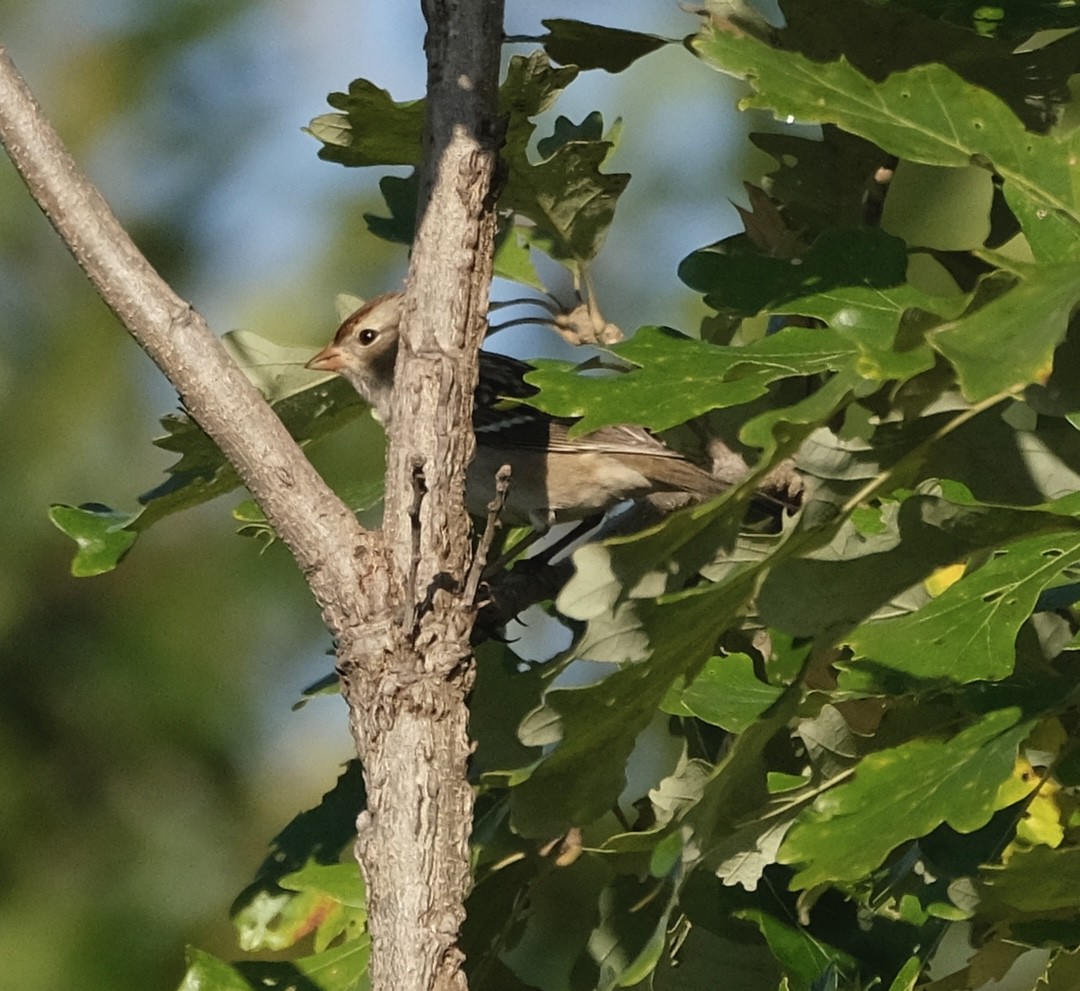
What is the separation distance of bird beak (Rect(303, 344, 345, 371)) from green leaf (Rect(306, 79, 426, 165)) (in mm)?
280

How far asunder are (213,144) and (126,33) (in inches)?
13.4

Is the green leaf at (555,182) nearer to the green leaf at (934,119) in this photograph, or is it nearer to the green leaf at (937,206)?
the green leaf at (934,119)

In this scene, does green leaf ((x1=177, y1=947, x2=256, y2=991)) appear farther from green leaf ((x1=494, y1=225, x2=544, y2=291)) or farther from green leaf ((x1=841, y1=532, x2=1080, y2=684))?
green leaf ((x1=494, y1=225, x2=544, y2=291))

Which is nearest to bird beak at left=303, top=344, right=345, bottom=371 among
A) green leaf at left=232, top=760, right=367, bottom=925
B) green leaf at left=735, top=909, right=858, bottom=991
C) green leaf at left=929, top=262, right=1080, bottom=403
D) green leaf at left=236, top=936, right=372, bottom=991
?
green leaf at left=232, top=760, right=367, bottom=925

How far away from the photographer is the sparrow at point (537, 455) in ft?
10.4

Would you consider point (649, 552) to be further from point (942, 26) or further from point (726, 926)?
point (942, 26)

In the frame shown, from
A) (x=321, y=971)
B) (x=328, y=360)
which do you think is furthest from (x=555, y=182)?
(x=321, y=971)

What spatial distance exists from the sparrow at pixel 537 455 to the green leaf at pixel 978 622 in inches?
58.2

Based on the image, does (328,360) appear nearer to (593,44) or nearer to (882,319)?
(593,44)

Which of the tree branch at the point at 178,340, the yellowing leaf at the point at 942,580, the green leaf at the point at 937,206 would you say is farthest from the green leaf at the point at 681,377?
the green leaf at the point at 937,206

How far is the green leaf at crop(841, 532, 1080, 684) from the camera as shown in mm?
1356

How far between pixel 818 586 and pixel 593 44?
94 cm

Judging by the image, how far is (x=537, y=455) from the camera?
12.4 feet

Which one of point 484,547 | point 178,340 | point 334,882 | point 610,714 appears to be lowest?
point 334,882
